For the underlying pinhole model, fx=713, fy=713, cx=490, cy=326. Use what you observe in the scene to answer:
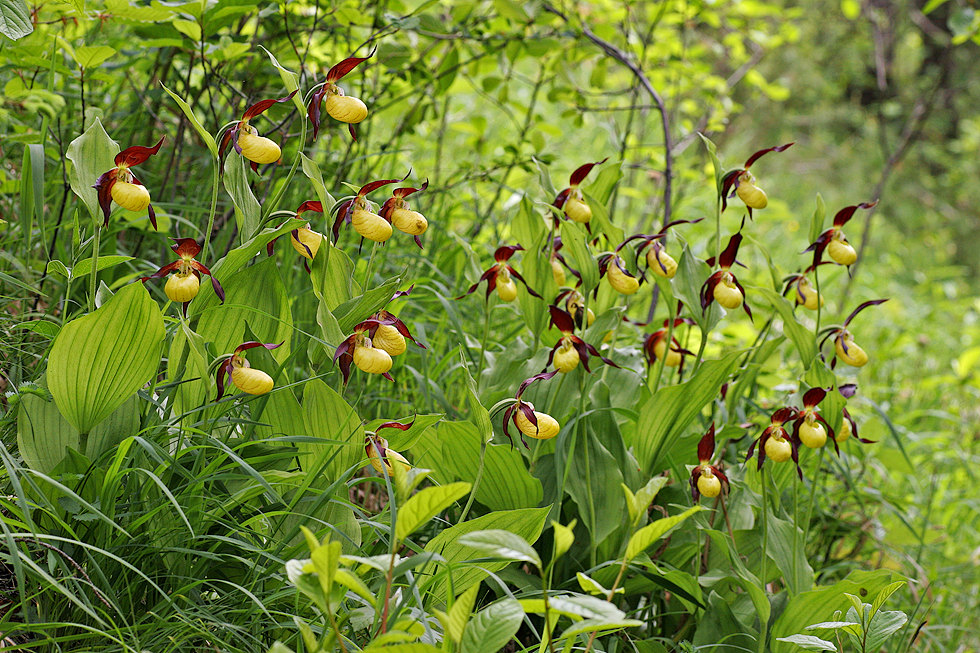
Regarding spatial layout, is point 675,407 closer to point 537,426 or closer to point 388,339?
point 537,426

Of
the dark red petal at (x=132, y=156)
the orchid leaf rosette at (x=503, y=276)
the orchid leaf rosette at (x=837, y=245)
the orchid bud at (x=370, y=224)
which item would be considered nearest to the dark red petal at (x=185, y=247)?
the dark red petal at (x=132, y=156)

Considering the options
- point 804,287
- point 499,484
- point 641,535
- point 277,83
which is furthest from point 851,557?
point 277,83

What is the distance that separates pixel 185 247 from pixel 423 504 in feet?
1.70

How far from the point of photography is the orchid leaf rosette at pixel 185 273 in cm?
93

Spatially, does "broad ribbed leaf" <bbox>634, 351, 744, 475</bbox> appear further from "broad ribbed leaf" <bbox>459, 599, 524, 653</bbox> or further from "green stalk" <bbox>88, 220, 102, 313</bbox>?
"green stalk" <bbox>88, 220, 102, 313</bbox>

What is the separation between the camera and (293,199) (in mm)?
1838

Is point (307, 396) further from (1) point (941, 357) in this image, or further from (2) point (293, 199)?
(1) point (941, 357)

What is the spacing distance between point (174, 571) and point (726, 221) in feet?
13.2

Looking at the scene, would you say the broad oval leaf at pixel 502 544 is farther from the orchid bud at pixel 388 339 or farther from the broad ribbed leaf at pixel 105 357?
the broad ribbed leaf at pixel 105 357

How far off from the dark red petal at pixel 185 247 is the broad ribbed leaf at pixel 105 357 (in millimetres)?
68

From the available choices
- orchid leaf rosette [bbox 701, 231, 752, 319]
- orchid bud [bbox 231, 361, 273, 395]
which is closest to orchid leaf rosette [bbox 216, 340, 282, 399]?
orchid bud [bbox 231, 361, 273, 395]

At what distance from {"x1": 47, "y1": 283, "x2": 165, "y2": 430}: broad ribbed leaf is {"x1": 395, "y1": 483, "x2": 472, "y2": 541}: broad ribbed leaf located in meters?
0.47

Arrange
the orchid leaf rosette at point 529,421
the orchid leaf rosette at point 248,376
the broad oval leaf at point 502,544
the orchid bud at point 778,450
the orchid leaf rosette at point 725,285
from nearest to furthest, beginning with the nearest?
the broad oval leaf at point 502,544 < the orchid leaf rosette at point 248,376 < the orchid leaf rosette at point 529,421 < the orchid bud at point 778,450 < the orchid leaf rosette at point 725,285

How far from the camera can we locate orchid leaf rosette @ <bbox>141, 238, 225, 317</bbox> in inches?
36.7
